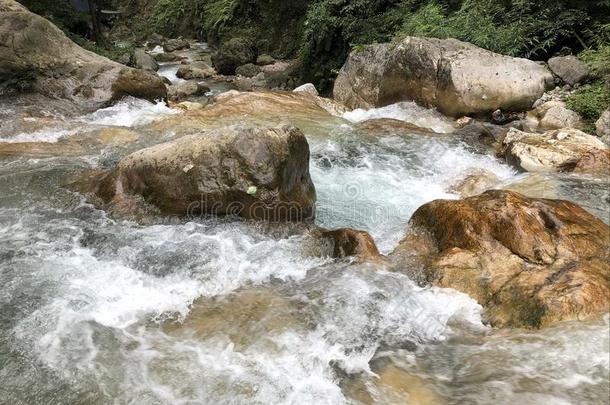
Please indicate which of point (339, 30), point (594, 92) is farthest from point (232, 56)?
point (594, 92)

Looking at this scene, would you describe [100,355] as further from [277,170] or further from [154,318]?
[277,170]

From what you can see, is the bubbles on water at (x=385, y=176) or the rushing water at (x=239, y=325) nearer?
the rushing water at (x=239, y=325)

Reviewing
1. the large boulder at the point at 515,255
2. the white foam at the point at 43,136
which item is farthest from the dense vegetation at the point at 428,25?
the white foam at the point at 43,136

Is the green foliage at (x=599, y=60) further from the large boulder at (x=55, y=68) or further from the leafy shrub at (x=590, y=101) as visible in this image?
the large boulder at (x=55, y=68)

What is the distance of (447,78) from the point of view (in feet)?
35.2

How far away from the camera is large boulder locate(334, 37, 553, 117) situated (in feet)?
34.2

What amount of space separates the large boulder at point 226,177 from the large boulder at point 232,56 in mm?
14467

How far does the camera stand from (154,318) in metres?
4.62

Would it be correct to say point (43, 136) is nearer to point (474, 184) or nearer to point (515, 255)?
point (474, 184)

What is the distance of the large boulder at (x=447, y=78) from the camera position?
10.4 m

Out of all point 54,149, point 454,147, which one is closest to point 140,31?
point 54,149

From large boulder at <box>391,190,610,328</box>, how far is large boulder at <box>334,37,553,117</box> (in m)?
5.31

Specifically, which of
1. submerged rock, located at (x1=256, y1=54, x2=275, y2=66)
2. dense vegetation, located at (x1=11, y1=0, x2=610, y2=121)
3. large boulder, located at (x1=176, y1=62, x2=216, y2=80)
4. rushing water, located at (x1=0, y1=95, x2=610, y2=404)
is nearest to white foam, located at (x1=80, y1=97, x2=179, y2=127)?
rushing water, located at (x1=0, y1=95, x2=610, y2=404)

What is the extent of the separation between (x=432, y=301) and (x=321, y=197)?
3.00 metres
